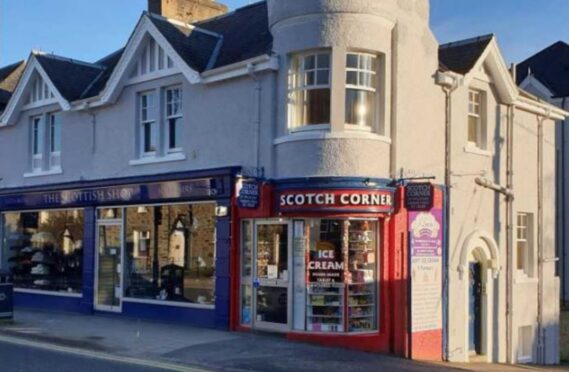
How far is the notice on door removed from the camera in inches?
612

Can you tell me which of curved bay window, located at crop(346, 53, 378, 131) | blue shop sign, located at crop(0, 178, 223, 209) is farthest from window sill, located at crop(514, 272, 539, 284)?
blue shop sign, located at crop(0, 178, 223, 209)

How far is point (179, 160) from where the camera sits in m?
17.7

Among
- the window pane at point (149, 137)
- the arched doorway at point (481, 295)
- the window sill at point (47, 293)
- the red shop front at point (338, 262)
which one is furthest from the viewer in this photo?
the window sill at point (47, 293)

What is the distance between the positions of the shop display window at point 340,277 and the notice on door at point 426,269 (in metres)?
0.92

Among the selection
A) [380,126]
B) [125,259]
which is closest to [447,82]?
[380,126]

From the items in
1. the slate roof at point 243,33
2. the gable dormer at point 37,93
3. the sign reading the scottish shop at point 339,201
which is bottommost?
the sign reading the scottish shop at point 339,201

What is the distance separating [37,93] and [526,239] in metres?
13.9

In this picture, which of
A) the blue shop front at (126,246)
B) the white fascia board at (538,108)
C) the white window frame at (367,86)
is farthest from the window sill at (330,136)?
the white fascia board at (538,108)

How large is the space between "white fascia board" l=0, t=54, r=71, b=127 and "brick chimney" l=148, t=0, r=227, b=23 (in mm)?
3641

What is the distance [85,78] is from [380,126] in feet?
32.7

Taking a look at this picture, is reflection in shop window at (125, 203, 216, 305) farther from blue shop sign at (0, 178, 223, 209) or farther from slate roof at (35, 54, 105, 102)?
slate roof at (35, 54, 105, 102)

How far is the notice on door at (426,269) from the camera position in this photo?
15539 millimetres

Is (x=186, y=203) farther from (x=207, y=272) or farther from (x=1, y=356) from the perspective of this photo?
(x=1, y=356)

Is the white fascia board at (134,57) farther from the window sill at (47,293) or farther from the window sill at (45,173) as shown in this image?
the window sill at (47,293)
